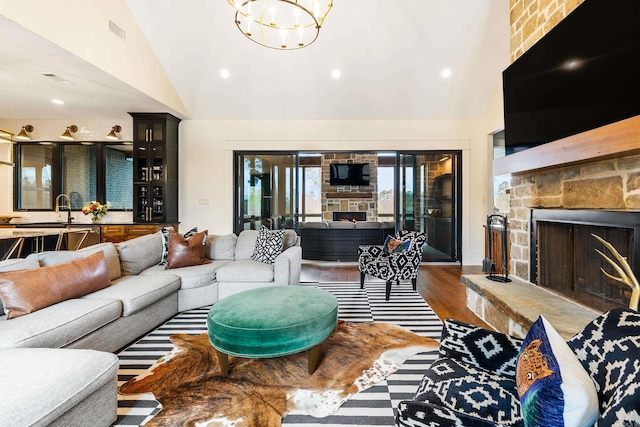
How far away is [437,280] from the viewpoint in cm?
471

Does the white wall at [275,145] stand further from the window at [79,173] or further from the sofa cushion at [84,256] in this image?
the sofa cushion at [84,256]

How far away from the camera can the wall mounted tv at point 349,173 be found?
934 centimetres

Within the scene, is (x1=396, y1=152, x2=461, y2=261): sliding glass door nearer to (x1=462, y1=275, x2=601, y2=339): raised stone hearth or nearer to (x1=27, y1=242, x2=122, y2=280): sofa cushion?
(x1=462, y1=275, x2=601, y2=339): raised stone hearth

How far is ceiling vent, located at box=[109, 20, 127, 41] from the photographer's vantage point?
3.91m

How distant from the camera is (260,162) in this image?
21.7 ft

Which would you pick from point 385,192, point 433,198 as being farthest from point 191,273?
point 385,192

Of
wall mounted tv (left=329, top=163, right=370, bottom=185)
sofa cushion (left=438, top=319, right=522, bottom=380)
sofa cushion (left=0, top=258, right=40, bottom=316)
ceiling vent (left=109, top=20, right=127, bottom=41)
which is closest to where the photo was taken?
sofa cushion (left=438, top=319, right=522, bottom=380)

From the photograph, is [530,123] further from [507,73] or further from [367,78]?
[367,78]

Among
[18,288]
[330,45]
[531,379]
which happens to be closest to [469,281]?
[531,379]

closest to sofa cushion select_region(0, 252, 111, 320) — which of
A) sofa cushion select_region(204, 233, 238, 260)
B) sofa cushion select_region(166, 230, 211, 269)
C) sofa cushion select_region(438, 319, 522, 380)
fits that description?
sofa cushion select_region(166, 230, 211, 269)

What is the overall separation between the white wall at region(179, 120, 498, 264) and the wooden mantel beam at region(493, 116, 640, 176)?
354 cm

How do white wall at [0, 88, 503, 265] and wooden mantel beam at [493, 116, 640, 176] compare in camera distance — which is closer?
wooden mantel beam at [493, 116, 640, 176]

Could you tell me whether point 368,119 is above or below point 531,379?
above

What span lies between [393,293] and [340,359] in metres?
1.92
